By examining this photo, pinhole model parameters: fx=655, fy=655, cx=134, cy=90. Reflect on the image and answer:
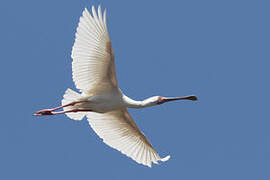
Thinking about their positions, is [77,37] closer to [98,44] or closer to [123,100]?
[98,44]

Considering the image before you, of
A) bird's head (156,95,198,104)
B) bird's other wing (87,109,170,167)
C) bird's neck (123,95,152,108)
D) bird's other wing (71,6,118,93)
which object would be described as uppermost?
bird's other wing (71,6,118,93)

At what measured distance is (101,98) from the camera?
56.8 ft

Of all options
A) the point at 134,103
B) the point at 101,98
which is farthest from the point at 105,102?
the point at 134,103

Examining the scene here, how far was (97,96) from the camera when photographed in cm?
1736

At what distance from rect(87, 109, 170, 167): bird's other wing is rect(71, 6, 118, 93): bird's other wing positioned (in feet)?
5.15

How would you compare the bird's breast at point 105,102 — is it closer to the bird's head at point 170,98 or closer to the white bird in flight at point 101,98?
the white bird in flight at point 101,98

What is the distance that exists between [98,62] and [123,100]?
1.26m

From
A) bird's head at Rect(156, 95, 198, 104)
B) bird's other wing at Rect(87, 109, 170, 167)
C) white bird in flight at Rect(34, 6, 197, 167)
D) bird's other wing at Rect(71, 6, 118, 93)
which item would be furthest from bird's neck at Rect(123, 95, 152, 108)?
bird's other wing at Rect(87, 109, 170, 167)

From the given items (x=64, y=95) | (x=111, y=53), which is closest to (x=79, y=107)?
(x=64, y=95)

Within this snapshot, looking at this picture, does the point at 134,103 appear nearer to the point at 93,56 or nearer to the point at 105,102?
the point at 105,102

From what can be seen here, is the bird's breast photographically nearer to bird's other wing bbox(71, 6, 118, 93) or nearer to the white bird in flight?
the white bird in flight

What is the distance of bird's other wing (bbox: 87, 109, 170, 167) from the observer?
18.8 meters

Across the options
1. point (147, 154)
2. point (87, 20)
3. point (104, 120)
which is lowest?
point (147, 154)

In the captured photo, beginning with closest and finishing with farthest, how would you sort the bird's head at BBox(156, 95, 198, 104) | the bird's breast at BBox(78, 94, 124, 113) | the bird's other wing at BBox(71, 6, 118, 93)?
the bird's other wing at BBox(71, 6, 118, 93) < the bird's breast at BBox(78, 94, 124, 113) < the bird's head at BBox(156, 95, 198, 104)
